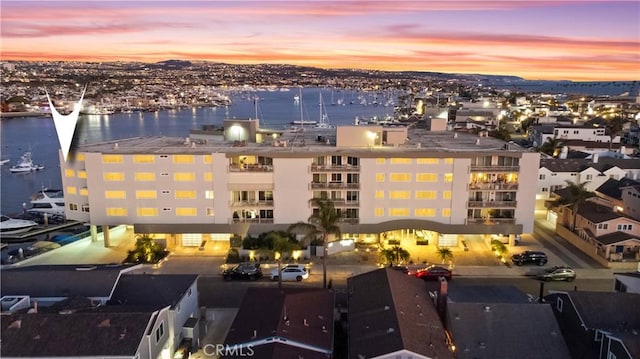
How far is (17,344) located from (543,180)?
50827 mm

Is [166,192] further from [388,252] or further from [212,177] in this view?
[388,252]

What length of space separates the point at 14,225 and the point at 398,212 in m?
46.9

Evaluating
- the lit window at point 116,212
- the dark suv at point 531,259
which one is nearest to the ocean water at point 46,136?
the lit window at point 116,212

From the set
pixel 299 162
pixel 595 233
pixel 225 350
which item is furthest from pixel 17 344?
pixel 595 233

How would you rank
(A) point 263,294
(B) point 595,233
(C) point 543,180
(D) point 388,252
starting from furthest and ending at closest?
(C) point 543,180 → (B) point 595,233 → (D) point 388,252 → (A) point 263,294

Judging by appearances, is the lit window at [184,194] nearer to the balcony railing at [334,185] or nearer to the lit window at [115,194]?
the lit window at [115,194]

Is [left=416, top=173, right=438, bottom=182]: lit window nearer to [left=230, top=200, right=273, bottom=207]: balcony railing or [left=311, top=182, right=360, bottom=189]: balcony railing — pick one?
[left=311, top=182, right=360, bottom=189]: balcony railing

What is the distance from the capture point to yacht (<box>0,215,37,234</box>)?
56.2m

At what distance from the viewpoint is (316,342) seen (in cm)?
2245

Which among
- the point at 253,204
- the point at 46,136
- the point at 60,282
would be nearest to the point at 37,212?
the point at 253,204

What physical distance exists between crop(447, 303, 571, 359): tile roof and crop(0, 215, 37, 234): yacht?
5418cm

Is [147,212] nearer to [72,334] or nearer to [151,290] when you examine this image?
[151,290]

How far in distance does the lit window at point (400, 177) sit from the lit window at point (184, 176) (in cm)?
1721

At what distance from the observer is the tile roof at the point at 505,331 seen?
2205 centimetres
